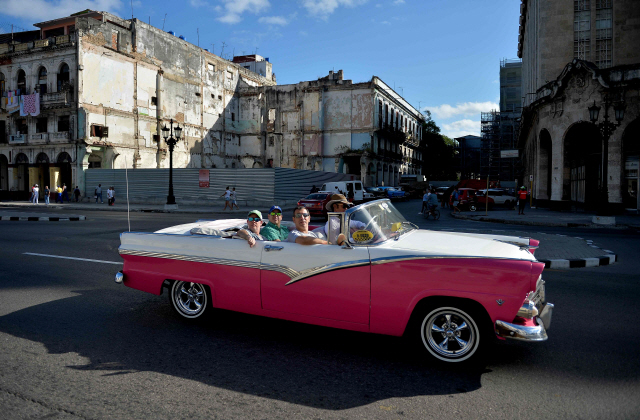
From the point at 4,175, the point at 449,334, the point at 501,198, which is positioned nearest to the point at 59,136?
the point at 4,175

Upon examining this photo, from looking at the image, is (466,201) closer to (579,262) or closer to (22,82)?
(579,262)

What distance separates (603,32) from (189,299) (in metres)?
32.9

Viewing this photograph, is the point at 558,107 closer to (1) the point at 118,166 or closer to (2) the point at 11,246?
(2) the point at 11,246

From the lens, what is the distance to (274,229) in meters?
5.04

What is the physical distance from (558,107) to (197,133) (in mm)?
32614

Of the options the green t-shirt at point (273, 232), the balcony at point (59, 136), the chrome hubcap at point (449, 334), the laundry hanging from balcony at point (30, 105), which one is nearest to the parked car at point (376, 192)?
the balcony at point (59, 136)

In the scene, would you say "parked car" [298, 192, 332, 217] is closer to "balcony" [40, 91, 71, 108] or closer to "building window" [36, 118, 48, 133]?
"balcony" [40, 91, 71, 108]

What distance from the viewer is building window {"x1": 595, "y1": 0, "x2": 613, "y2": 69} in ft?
90.7

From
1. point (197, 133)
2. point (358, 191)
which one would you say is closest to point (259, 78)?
point (197, 133)

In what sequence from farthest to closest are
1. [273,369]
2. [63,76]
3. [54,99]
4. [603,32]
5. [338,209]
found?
[63,76], [54,99], [603,32], [338,209], [273,369]

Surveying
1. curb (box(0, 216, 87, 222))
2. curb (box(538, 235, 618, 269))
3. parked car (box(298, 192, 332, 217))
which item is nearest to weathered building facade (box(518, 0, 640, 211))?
curb (box(538, 235, 618, 269))

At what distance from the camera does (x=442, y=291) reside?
3551 millimetres

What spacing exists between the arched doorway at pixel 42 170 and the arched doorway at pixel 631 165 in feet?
134

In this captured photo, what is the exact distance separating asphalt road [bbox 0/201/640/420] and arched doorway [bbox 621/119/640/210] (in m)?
21.1
